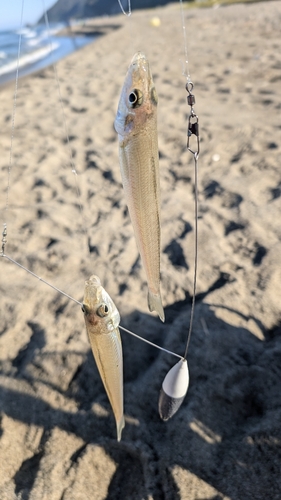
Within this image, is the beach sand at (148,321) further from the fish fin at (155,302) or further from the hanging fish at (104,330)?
the fish fin at (155,302)

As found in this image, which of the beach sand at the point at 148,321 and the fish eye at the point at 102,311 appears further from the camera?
the beach sand at the point at 148,321

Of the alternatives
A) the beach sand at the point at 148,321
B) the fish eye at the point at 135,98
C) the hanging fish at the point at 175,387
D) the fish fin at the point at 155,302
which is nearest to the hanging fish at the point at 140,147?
the fish eye at the point at 135,98

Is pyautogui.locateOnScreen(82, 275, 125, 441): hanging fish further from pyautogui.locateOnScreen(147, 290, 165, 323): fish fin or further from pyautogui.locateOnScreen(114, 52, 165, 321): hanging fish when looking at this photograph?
pyautogui.locateOnScreen(114, 52, 165, 321): hanging fish

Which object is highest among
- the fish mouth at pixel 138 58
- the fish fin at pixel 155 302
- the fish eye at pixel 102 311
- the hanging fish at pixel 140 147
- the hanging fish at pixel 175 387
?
the fish mouth at pixel 138 58

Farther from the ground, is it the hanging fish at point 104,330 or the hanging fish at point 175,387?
the hanging fish at point 104,330

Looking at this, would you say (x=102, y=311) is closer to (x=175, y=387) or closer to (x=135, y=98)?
(x=175, y=387)

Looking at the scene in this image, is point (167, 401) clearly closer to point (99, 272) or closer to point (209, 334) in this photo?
point (209, 334)

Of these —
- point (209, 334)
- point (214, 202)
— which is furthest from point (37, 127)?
point (209, 334)
